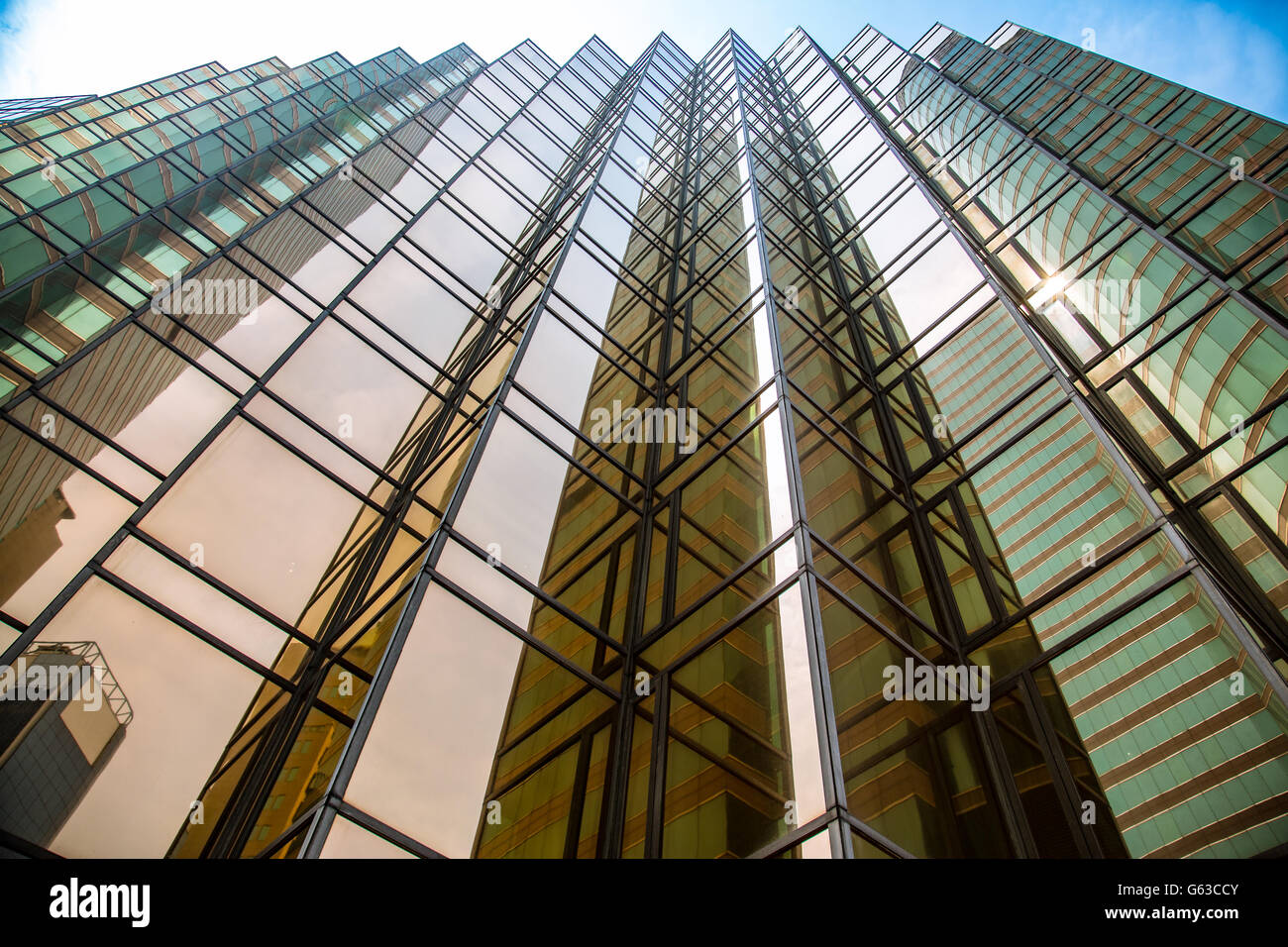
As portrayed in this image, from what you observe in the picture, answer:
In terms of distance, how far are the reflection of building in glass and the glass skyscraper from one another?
7cm

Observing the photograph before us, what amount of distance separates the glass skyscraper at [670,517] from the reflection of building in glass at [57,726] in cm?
7

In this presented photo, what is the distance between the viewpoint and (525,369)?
12484 mm

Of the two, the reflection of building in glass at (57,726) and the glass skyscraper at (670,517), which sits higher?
the glass skyscraper at (670,517)

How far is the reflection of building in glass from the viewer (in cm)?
752

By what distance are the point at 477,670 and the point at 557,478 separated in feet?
12.9

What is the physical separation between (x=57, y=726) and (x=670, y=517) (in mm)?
7499

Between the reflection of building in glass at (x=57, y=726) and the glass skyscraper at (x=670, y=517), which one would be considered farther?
the reflection of building in glass at (x=57, y=726)

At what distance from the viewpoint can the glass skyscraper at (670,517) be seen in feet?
23.7

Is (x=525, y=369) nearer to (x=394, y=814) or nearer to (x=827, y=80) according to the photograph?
(x=394, y=814)

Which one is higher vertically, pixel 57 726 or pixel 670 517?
pixel 670 517

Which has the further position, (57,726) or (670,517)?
(670,517)

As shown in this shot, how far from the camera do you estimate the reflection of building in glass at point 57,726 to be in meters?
7.52

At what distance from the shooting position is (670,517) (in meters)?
11.2

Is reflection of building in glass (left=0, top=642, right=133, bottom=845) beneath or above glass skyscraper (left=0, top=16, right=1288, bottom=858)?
beneath
